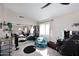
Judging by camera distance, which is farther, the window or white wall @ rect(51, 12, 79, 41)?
the window

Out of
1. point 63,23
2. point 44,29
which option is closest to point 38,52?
point 44,29

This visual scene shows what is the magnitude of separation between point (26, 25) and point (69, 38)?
0.90m

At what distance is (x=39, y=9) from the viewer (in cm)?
208

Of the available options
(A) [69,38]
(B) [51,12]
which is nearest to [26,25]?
(B) [51,12]

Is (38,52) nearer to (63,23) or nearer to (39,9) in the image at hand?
(63,23)

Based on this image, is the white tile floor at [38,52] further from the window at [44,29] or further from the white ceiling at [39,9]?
the white ceiling at [39,9]

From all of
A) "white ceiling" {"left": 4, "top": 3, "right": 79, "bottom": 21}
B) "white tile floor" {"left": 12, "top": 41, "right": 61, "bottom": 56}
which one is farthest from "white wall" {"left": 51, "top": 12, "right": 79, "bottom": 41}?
"white tile floor" {"left": 12, "top": 41, "right": 61, "bottom": 56}

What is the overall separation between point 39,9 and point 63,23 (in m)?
0.56

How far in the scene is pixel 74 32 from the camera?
1.99 metres

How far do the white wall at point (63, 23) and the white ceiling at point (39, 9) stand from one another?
9 centimetres

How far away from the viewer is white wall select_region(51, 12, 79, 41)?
1967 mm

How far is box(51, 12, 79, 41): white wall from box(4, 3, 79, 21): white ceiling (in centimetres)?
9

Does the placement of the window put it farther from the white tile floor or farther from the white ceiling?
the white tile floor

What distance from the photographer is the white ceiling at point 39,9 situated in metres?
1.99
